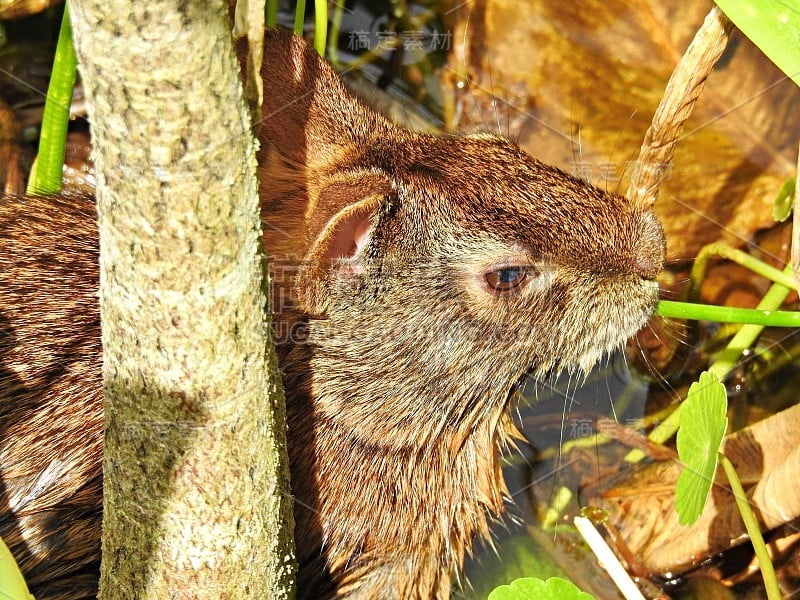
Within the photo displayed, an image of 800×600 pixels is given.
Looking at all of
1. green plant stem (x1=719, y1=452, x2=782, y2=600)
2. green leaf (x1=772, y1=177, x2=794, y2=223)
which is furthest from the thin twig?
green plant stem (x1=719, y1=452, x2=782, y2=600)

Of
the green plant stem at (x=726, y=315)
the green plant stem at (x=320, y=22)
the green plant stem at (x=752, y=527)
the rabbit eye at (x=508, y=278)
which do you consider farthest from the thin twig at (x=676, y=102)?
the green plant stem at (x=320, y=22)

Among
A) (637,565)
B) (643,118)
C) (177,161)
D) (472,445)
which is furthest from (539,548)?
(177,161)

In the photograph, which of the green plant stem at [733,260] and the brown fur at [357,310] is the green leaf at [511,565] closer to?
the brown fur at [357,310]

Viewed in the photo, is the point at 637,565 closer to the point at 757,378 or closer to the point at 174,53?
the point at 757,378

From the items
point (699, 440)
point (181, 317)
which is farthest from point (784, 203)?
point (181, 317)

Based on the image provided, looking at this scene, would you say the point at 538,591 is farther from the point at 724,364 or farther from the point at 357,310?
the point at 724,364

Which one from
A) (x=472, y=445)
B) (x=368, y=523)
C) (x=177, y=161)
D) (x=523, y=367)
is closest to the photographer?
(x=177, y=161)
